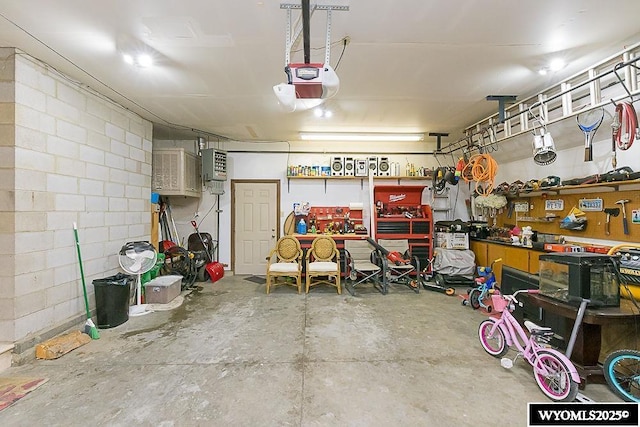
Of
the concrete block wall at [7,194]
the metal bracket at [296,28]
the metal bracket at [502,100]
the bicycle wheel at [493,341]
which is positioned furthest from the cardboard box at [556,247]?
the concrete block wall at [7,194]

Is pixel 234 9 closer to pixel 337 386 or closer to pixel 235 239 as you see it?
pixel 337 386

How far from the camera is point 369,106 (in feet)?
13.4

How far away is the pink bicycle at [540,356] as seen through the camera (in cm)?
195

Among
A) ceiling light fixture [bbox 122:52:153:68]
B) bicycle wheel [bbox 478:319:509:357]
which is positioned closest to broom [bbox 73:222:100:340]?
ceiling light fixture [bbox 122:52:153:68]

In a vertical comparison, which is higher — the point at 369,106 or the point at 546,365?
the point at 369,106

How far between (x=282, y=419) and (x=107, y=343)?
87.6 inches

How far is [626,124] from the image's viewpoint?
2555 mm

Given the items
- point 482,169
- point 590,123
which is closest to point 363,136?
point 482,169

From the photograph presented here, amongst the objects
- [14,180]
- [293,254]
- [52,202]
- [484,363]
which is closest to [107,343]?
[52,202]

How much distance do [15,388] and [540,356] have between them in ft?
13.0

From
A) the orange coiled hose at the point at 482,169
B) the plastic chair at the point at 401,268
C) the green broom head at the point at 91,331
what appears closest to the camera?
the green broom head at the point at 91,331

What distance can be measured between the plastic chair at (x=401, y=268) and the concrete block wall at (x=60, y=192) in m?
4.11

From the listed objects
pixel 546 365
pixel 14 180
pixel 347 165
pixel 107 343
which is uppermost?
pixel 347 165

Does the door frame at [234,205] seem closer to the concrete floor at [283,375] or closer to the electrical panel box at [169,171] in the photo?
the electrical panel box at [169,171]
